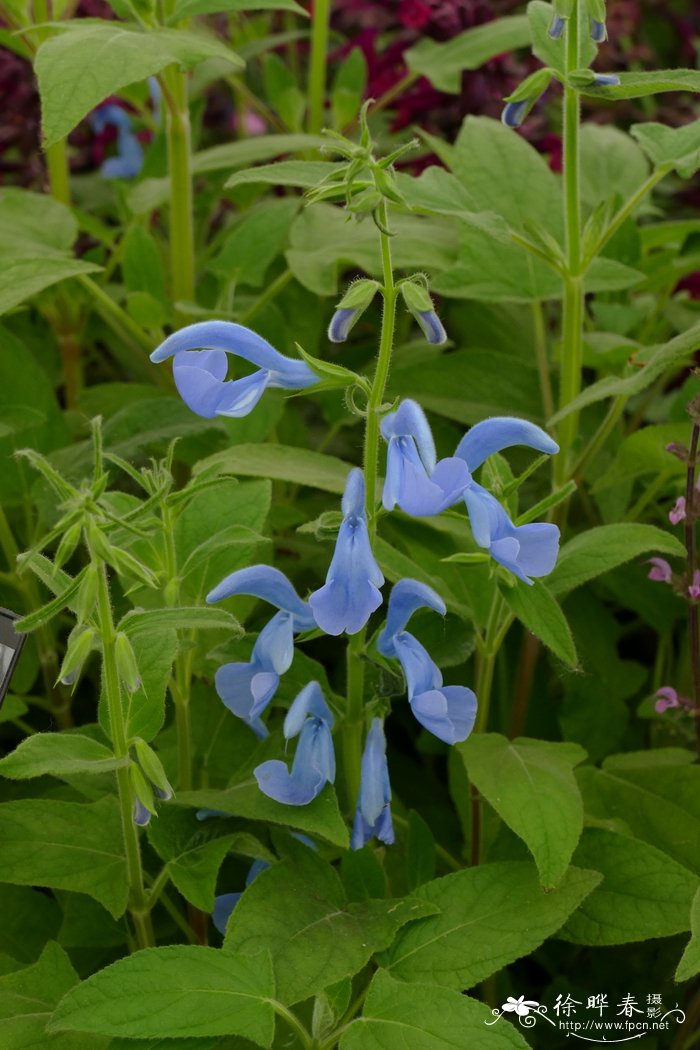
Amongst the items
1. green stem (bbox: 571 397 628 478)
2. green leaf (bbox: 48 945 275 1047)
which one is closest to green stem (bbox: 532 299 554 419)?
green stem (bbox: 571 397 628 478)

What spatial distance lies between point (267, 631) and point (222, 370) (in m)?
0.19

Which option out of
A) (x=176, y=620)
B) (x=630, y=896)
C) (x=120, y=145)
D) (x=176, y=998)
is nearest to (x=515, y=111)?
(x=176, y=620)

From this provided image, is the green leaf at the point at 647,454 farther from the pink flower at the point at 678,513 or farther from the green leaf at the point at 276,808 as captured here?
the green leaf at the point at 276,808

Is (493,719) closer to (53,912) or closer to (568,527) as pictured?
(568,527)

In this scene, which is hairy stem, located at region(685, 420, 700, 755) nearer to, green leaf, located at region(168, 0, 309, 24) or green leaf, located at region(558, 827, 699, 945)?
green leaf, located at region(558, 827, 699, 945)

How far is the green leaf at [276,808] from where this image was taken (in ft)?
3.00

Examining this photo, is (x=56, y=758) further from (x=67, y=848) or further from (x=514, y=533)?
(x=514, y=533)

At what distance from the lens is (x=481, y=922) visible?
0.93 m

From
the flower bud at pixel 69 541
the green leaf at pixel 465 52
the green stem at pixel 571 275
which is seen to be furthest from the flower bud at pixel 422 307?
the green leaf at pixel 465 52

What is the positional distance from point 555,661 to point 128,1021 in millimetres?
562

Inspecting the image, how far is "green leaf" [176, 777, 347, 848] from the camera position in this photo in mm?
914

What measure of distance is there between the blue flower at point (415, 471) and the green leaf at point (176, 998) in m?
0.33

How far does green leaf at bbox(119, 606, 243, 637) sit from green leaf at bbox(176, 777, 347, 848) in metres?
0.17

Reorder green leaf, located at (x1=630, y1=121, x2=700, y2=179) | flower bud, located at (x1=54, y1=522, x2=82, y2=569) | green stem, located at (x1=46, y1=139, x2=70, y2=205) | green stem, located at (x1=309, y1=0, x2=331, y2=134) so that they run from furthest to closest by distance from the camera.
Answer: green stem, located at (x1=309, y1=0, x2=331, y2=134) → green stem, located at (x1=46, y1=139, x2=70, y2=205) → green leaf, located at (x1=630, y1=121, x2=700, y2=179) → flower bud, located at (x1=54, y1=522, x2=82, y2=569)
